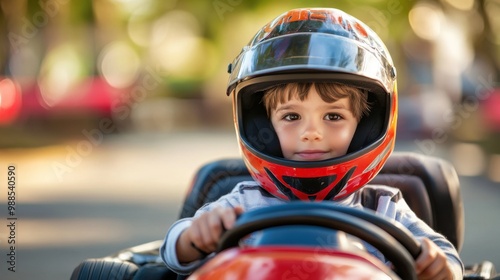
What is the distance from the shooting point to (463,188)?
40.3 ft

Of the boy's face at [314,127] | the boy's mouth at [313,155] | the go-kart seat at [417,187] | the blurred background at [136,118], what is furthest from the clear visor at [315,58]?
the blurred background at [136,118]

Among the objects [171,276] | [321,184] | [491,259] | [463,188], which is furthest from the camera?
[463,188]

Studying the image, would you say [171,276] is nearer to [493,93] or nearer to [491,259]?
[491,259]

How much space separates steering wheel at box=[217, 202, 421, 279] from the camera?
2.72 metres

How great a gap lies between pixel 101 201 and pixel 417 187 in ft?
24.3

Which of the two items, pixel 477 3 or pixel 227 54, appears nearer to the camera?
pixel 477 3

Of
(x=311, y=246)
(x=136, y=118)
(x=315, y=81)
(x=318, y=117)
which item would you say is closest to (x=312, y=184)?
(x=318, y=117)

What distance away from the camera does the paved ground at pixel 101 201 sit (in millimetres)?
8172

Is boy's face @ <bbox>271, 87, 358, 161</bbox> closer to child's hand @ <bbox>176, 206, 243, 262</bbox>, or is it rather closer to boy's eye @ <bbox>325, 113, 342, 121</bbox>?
boy's eye @ <bbox>325, 113, 342, 121</bbox>

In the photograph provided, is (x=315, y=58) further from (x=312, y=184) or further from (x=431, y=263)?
(x=431, y=263)

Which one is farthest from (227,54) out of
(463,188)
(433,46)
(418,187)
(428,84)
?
(418,187)

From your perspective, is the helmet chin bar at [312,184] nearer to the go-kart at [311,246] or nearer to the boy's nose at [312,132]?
the boy's nose at [312,132]

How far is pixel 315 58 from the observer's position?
3.44 m

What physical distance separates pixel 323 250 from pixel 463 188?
985cm
